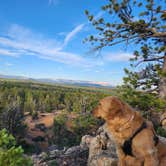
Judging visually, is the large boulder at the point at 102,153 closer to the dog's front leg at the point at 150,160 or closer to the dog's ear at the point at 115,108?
the dog's front leg at the point at 150,160

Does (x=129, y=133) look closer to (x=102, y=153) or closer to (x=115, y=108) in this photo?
(x=115, y=108)

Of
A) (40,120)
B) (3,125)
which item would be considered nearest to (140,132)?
(3,125)

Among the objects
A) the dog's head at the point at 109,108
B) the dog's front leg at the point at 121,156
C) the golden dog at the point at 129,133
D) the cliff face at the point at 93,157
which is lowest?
the cliff face at the point at 93,157

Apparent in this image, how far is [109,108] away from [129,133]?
0.70 metres

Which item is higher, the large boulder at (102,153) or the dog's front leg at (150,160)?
the dog's front leg at (150,160)

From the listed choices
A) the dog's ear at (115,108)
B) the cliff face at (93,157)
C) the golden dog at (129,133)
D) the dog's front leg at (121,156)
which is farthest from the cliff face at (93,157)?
the dog's ear at (115,108)

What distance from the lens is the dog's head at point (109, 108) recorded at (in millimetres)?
3982

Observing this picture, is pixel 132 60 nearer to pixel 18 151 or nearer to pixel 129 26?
pixel 129 26

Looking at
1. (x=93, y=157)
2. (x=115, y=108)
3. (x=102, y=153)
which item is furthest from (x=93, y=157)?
(x=115, y=108)

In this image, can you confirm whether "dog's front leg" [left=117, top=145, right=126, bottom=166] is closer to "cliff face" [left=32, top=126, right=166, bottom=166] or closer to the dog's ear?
the dog's ear

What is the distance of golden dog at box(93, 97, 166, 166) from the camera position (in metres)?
4.02

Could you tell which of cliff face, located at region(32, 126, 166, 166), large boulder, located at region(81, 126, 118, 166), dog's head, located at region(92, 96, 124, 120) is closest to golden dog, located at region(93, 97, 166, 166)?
dog's head, located at region(92, 96, 124, 120)

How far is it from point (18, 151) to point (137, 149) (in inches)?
94.8

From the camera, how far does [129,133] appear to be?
4262 millimetres
